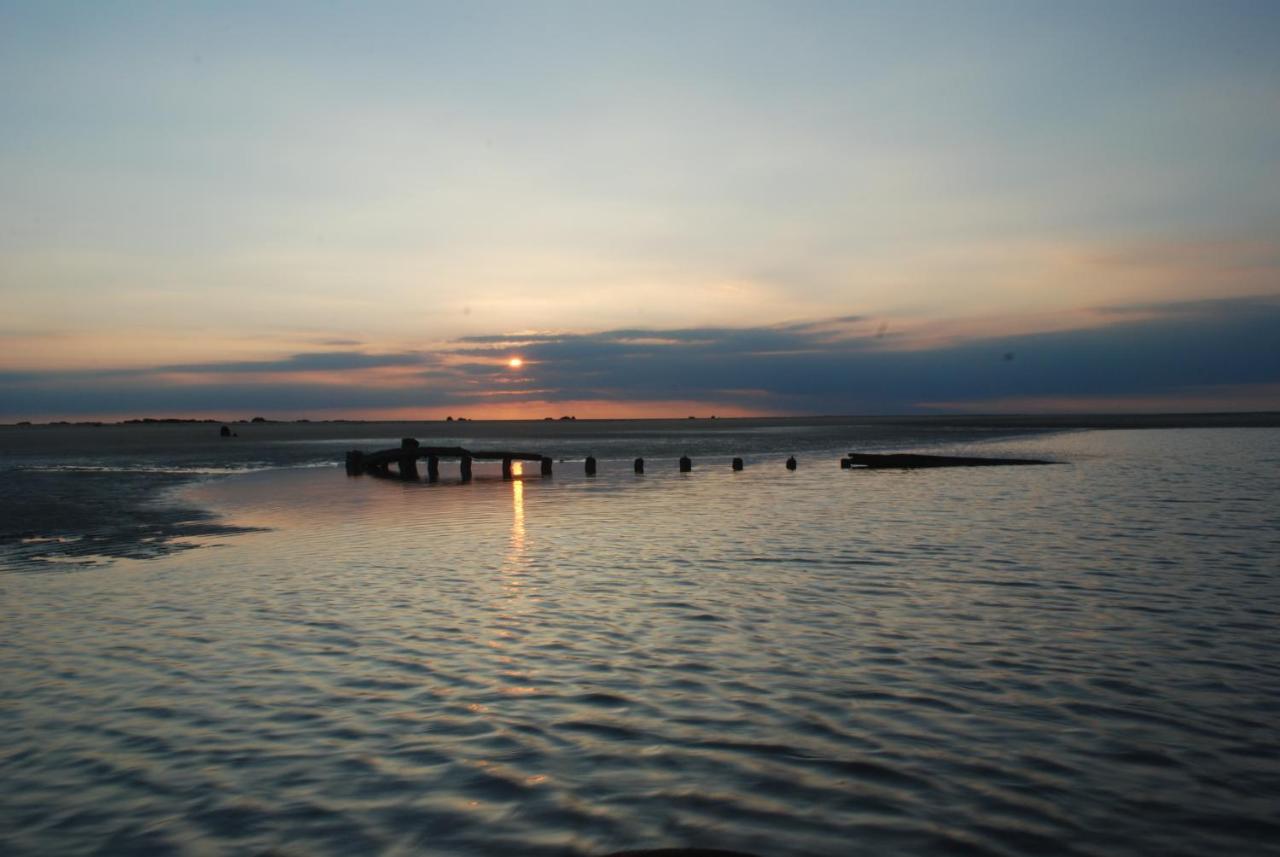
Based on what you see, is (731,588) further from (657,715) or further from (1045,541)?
(1045,541)

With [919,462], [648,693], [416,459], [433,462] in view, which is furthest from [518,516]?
[919,462]

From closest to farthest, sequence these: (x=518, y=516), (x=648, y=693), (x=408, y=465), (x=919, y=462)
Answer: (x=648, y=693) → (x=518, y=516) → (x=919, y=462) → (x=408, y=465)

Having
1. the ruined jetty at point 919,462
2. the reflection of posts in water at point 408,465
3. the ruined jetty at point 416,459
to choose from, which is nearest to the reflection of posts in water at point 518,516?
the ruined jetty at point 416,459

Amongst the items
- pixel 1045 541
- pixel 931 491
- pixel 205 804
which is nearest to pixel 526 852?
pixel 205 804

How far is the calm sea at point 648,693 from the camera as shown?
661cm

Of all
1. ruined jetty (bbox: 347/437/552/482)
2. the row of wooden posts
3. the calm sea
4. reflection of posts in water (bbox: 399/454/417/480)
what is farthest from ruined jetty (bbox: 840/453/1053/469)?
the calm sea

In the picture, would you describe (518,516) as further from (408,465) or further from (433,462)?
(408,465)

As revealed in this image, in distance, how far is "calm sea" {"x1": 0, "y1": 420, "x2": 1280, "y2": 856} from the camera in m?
6.61

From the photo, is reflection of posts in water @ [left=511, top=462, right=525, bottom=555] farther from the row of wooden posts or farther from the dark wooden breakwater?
the dark wooden breakwater

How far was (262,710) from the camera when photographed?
30.5 ft

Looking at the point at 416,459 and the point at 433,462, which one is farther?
the point at 416,459

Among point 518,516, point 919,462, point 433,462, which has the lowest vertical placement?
point 919,462

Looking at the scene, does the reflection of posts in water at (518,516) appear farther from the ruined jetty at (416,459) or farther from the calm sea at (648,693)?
the ruined jetty at (416,459)

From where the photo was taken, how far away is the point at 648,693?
31.8 feet
